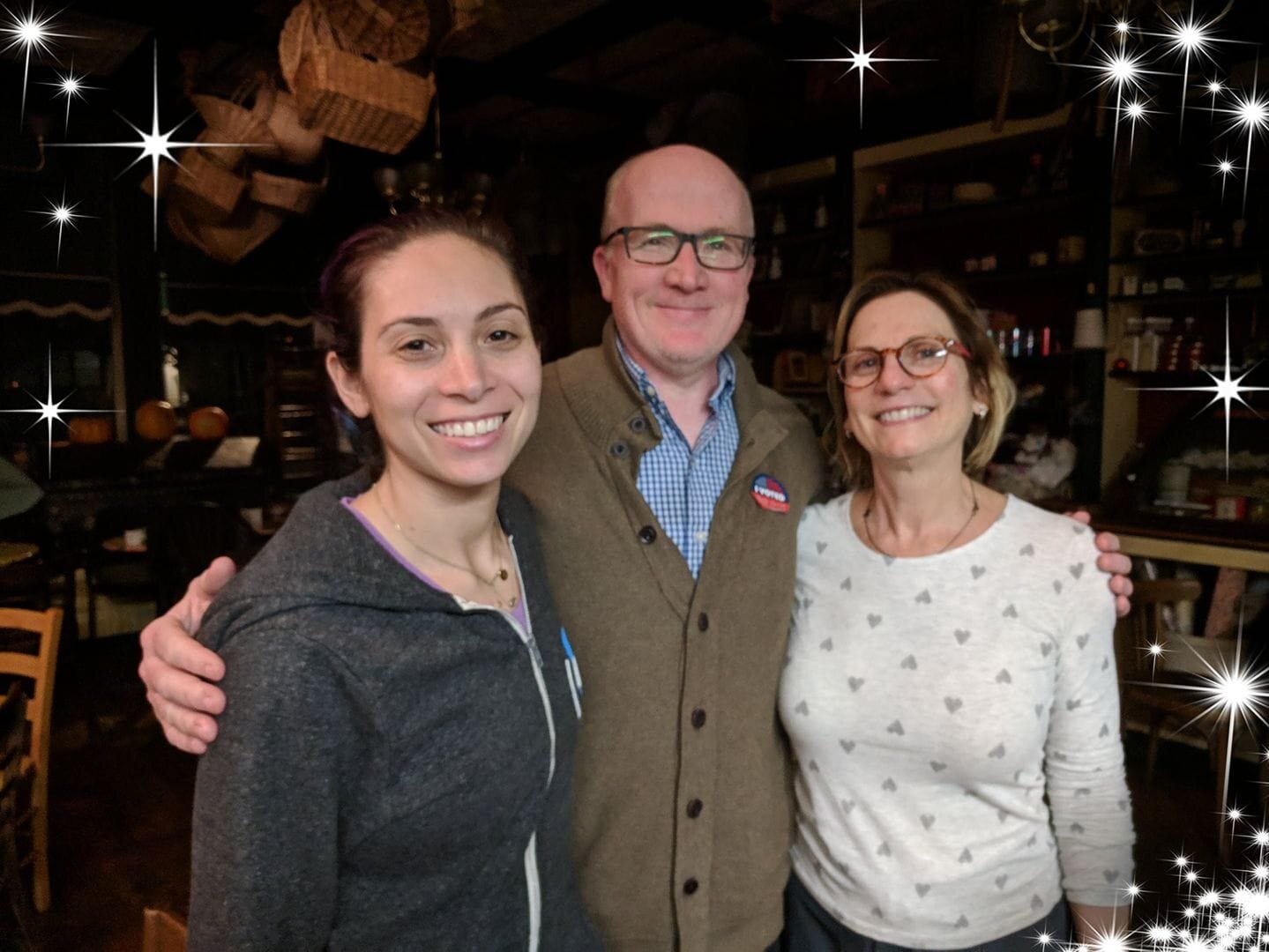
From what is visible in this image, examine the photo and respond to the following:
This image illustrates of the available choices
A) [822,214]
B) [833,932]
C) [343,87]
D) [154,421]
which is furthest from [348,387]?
[154,421]

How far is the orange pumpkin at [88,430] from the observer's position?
6.05 metres

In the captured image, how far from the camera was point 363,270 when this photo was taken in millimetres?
1151

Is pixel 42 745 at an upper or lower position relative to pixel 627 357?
lower

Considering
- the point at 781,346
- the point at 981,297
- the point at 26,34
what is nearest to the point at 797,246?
the point at 781,346

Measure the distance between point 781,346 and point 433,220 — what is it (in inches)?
217

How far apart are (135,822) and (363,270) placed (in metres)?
3.32

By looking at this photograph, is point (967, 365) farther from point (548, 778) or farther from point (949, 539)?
point (548, 778)

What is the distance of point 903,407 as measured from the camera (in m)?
1.51

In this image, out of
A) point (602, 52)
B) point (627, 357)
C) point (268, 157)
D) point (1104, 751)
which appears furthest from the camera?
point (602, 52)

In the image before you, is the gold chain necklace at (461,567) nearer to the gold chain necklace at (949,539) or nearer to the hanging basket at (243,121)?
the gold chain necklace at (949,539)

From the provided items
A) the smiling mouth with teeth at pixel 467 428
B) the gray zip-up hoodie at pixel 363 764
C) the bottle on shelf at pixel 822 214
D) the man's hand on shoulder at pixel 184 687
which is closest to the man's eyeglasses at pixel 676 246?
the smiling mouth with teeth at pixel 467 428

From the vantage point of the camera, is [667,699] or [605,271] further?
[605,271]

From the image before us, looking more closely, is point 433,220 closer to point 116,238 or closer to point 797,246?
point 797,246

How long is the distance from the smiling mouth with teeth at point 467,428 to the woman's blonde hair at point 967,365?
77 centimetres
